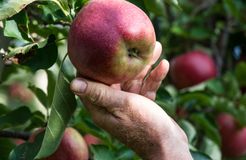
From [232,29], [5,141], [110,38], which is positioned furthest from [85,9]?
[232,29]

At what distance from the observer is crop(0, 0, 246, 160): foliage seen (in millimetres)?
1104

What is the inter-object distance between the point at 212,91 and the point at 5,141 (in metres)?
0.98

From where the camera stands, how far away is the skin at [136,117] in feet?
3.39

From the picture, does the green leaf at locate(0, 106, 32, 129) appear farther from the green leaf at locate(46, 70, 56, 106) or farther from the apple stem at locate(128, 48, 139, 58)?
the apple stem at locate(128, 48, 139, 58)

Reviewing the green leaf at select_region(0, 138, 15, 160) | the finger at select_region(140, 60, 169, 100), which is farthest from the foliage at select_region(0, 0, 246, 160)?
the finger at select_region(140, 60, 169, 100)

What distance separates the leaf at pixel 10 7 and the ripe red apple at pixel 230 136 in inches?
54.9

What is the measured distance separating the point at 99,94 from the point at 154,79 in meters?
0.21

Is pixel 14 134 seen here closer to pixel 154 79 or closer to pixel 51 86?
pixel 51 86

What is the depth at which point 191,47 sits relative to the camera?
2746 millimetres

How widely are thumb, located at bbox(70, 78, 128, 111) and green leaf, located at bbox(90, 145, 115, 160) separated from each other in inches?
8.5

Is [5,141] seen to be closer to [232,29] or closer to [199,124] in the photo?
[199,124]

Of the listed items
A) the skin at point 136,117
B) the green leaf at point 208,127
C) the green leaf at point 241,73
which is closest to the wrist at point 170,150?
the skin at point 136,117

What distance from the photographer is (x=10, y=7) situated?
1.01 m

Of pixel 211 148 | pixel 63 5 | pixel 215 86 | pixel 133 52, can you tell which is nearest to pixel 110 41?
pixel 133 52
